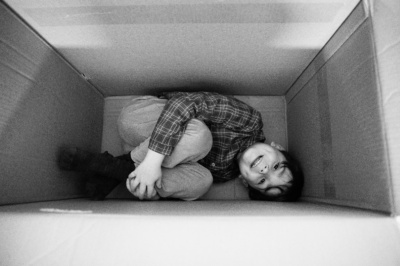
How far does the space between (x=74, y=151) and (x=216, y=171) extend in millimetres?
395

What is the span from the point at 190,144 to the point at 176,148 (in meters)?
0.03

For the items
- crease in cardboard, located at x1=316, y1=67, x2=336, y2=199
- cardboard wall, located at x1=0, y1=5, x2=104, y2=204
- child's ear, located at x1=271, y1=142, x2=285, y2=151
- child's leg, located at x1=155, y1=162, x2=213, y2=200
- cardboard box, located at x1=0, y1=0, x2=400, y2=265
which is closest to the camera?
cardboard box, located at x1=0, y1=0, x2=400, y2=265

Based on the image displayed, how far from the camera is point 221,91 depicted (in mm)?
907

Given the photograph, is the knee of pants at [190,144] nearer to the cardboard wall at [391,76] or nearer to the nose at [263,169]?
the nose at [263,169]

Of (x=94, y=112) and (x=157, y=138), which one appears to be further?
(x=94, y=112)

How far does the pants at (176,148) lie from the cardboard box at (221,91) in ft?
0.27

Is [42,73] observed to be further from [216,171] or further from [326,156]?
[326,156]

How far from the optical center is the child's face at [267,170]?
2.59ft

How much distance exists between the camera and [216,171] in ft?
2.94

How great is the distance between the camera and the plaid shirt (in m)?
0.70

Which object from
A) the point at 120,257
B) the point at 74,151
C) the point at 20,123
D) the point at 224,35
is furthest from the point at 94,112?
the point at 120,257

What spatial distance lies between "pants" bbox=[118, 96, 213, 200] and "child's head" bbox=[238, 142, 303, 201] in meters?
0.12

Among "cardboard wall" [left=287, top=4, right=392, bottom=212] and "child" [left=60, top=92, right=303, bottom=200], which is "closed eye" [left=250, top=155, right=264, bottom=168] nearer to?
"child" [left=60, top=92, right=303, bottom=200]

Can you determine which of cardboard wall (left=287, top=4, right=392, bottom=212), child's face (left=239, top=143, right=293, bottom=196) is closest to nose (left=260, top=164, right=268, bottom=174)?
child's face (left=239, top=143, right=293, bottom=196)
